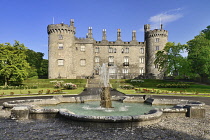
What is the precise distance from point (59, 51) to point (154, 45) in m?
28.3

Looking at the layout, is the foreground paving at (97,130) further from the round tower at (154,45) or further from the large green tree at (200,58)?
the round tower at (154,45)

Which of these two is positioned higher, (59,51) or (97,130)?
(59,51)

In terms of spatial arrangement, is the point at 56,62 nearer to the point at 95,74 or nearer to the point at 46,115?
the point at 95,74

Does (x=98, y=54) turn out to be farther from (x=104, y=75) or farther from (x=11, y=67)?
(x=104, y=75)

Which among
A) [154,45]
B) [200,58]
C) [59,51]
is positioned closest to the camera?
[200,58]

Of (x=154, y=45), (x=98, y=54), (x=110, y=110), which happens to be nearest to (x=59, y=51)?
(x=98, y=54)

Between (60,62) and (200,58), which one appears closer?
(200,58)

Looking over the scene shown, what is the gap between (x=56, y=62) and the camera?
45062 millimetres

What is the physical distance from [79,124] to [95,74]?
136 ft

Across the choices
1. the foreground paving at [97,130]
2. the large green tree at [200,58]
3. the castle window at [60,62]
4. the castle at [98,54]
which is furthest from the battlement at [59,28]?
the foreground paving at [97,130]

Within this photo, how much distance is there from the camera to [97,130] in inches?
262

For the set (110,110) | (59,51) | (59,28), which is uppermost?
(59,28)

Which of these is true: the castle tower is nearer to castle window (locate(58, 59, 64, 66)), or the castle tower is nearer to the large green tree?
castle window (locate(58, 59, 64, 66))

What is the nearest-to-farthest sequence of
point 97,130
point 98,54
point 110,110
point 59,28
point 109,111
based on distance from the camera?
point 97,130 < point 109,111 < point 110,110 < point 59,28 < point 98,54
